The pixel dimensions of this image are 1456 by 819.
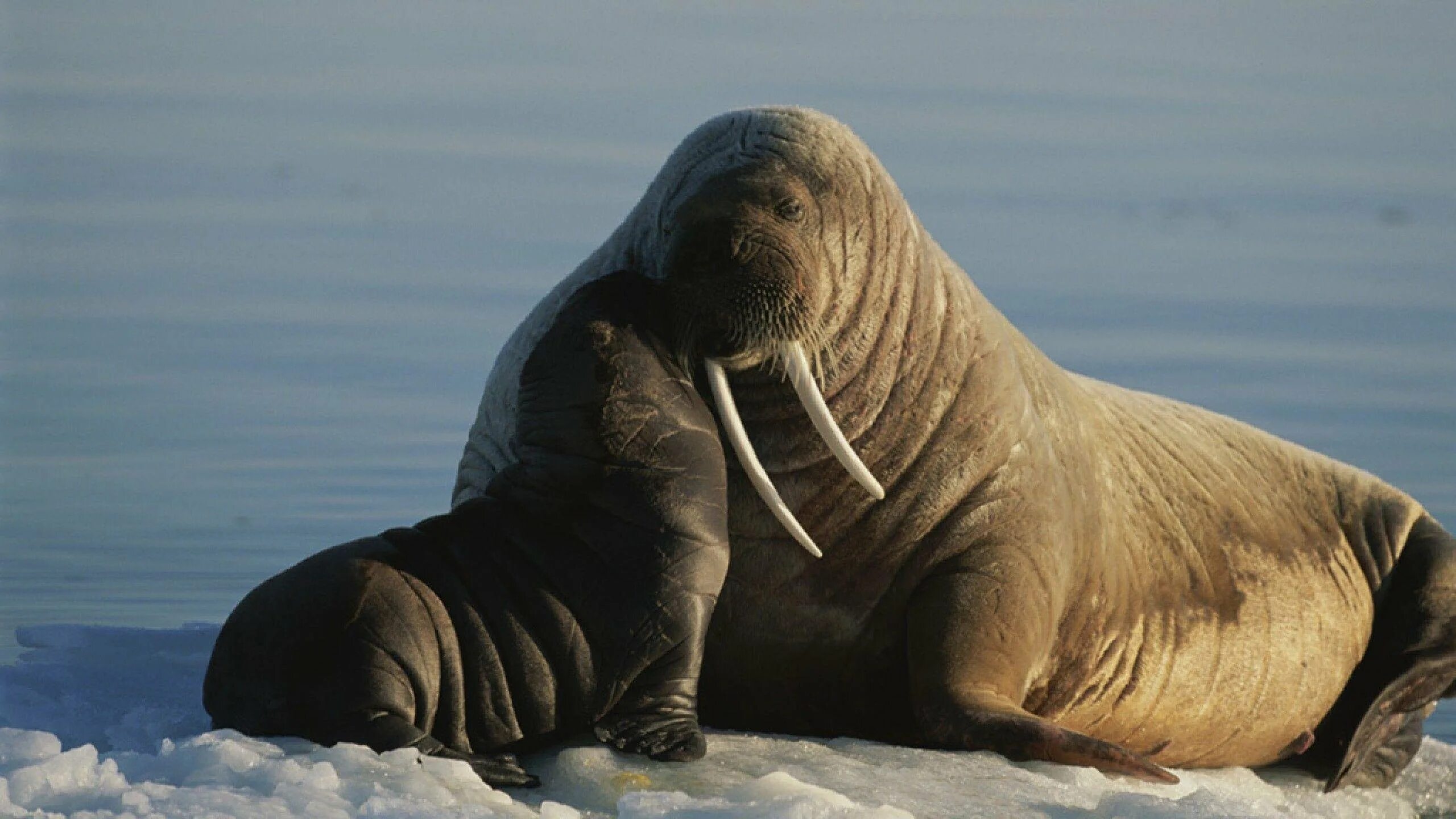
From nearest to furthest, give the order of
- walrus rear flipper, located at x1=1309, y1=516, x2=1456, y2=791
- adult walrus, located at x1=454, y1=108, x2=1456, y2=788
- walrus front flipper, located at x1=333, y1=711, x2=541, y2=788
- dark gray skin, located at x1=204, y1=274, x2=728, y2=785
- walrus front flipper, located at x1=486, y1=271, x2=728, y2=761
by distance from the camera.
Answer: walrus front flipper, located at x1=333, y1=711, x2=541, y2=788
dark gray skin, located at x1=204, y1=274, x2=728, y2=785
walrus front flipper, located at x1=486, y1=271, x2=728, y2=761
adult walrus, located at x1=454, y1=108, x2=1456, y2=788
walrus rear flipper, located at x1=1309, y1=516, x2=1456, y2=791

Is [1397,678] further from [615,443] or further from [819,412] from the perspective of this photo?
[615,443]

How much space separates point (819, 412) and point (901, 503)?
46 cm

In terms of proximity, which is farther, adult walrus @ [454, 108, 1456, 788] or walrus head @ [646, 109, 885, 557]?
adult walrus @ [454, 108, 1456, 788]

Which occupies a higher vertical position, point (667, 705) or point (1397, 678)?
point (667, 705)

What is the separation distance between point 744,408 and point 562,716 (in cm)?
120

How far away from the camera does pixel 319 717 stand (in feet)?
22.5

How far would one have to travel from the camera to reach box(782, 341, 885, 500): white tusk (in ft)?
25.0

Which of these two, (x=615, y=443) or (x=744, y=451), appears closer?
(x=615, y=443)

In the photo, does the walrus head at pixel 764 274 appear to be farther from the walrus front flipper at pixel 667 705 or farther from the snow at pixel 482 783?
the snow at pixel 482 783

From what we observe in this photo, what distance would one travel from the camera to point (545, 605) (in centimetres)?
708

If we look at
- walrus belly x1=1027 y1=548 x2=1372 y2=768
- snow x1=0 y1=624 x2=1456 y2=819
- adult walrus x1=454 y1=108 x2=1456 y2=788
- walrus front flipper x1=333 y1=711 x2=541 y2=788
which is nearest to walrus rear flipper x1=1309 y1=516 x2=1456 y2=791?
walrus belly x1=1027 y1=548 x2=1372 y2=768

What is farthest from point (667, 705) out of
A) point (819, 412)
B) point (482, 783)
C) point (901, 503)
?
point (901, 503)

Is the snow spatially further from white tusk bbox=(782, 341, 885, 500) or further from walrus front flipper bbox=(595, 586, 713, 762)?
white tusk bbox=(782, 341, 885, 500)

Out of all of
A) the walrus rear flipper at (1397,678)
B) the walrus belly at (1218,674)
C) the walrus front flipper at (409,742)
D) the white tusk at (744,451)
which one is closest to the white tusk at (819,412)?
the white tusk at (744,451)
